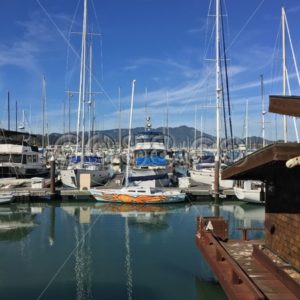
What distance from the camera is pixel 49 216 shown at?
1194 inches

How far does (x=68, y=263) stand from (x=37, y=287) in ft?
10.2

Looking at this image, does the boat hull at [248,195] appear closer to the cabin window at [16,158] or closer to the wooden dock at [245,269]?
the wooden dock at [245,269]

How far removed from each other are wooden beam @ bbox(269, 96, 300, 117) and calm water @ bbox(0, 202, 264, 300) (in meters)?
7.88

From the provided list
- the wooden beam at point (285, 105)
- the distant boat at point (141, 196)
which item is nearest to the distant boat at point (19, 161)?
the distant boat at point (141, 196)

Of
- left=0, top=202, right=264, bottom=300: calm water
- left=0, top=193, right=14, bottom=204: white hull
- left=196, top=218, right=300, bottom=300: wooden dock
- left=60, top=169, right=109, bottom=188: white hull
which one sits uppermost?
left=60, top=169, right=109, bottom=188: white hull

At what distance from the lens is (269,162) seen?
8.86 meters

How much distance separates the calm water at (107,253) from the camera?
14.3 m

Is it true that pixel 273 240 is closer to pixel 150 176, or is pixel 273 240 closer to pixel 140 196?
pixel 140 196

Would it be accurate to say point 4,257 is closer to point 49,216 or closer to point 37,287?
point 37,287

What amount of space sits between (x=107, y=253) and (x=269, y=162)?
12.2 m

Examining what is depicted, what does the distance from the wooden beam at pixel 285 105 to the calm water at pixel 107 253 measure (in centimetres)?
788

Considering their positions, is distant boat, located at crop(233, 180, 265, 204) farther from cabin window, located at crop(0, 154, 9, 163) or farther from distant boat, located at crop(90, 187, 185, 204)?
cabin window, located at crop(0, 154, 9, 163)

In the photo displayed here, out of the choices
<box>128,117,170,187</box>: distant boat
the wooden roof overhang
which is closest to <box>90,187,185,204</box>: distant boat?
<box>128,117,170,187</box>: distant boat

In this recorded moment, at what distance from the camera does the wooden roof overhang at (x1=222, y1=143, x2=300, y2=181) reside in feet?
26.5
